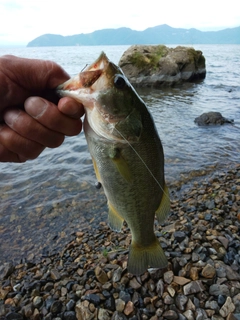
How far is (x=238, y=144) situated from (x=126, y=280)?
29.4 ft

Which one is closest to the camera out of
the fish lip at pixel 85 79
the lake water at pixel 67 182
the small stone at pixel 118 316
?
the fish lip at pixel 85 79

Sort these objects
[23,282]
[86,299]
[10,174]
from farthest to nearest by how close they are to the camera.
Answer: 1. [10,174]
2. [23,282]
3. [86,299]

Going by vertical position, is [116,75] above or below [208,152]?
above

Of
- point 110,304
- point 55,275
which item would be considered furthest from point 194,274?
point 55,275

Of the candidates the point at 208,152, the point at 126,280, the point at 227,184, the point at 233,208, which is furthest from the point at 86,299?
the point at 208,152

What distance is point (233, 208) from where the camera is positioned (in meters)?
6.16

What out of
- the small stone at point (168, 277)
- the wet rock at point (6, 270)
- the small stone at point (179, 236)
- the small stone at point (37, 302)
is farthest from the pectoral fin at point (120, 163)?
the wet rock at point (6, 270)

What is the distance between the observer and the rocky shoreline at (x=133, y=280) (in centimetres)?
361

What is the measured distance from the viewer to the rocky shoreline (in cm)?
361

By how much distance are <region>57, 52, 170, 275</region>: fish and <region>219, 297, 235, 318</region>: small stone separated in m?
1.68

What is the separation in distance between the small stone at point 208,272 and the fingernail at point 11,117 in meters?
3.27

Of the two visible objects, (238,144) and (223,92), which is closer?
(238,144)

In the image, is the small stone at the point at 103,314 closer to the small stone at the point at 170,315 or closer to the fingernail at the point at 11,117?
the small stone at the point at 170,315

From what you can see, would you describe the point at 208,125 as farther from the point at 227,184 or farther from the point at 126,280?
the point at 126,280
